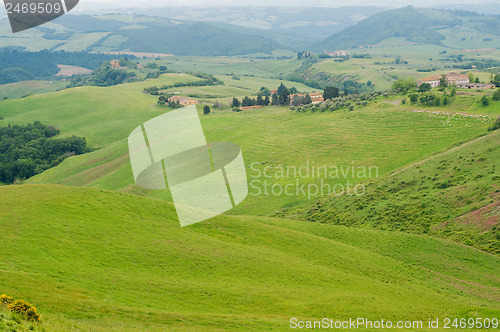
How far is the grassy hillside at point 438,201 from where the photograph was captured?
156 feet

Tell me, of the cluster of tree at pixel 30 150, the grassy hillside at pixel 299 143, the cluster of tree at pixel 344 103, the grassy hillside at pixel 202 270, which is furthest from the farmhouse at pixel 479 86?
the cluster of tree at pixel 30 150

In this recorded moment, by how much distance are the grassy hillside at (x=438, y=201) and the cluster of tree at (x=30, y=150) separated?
8556cm

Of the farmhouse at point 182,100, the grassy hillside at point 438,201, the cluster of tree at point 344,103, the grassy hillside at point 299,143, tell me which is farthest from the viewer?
the farmhouse at point 182,100

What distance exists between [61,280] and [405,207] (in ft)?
145

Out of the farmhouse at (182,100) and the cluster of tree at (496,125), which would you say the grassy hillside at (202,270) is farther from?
the farmhouse at (182,100)

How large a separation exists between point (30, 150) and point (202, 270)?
11397 cm

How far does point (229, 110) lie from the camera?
6137 inches

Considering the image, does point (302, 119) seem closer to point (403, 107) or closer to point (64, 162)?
point (403, 107)

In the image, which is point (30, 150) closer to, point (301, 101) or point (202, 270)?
point (301, 101)

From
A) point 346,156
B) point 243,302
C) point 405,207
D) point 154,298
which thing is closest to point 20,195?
point 154,298

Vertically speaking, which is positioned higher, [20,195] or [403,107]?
[20,195]

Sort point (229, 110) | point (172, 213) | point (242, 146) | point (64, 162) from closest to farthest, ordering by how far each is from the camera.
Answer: point (172, 213), point (242, 146), point (64, 162), point (229, 110)

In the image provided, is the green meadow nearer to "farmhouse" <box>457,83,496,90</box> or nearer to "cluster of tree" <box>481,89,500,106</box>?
"cluster of tree" <box>481,89,500,106</box>

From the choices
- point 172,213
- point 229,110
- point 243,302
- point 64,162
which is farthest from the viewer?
point 229,110
